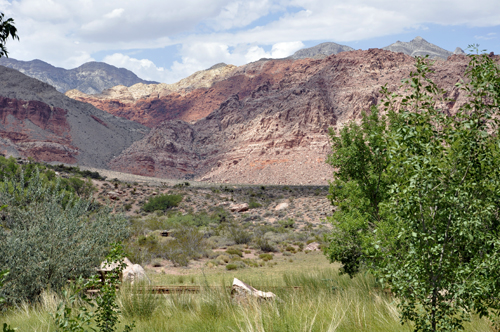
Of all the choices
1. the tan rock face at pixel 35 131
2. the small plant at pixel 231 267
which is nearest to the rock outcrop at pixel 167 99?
the tan rock face at pixel 35 131

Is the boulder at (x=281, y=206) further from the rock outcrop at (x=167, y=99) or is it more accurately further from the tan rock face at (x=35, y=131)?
the rock outcrop at (x=167, y=99)

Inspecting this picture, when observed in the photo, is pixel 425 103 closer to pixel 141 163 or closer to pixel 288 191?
pixel 288 191

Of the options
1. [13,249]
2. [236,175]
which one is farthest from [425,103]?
[236,175]

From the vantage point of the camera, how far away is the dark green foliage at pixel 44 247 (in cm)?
806

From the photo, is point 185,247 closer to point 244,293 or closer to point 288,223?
point 288,223

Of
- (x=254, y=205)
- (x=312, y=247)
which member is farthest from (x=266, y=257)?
(x=254, y=205)

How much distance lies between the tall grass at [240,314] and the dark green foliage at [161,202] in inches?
1372

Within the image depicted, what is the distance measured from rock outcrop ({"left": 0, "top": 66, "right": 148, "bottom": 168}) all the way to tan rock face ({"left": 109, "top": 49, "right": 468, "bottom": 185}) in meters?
7.09

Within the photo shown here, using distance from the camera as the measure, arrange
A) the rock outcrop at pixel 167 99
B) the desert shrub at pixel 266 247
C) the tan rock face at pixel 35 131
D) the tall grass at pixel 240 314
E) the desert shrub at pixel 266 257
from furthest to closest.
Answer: the rock outcrop at pixel 167 99 → the tan rock face at pixel 35 131 → the desert shrub at pixel 266 247 → the desert shrub at pixel 266 257 → the tall grass at pixel 240 314

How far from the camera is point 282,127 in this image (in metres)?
78.8

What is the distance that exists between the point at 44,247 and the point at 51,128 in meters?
85.5

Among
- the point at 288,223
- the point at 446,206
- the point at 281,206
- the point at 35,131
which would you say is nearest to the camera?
the point at 446,206

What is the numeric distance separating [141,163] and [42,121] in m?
26.2

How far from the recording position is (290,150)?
75000 mm
